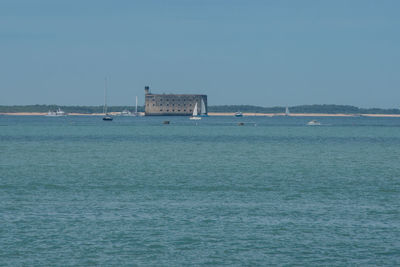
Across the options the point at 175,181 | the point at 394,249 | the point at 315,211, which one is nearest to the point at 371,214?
the point at 315,211

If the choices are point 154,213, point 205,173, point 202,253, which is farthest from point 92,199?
point 205,173

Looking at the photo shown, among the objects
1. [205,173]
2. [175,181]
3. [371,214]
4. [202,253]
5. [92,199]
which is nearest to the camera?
[202,253]

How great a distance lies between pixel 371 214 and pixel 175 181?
18716mm

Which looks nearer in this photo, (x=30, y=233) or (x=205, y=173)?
(x=30, y=233)

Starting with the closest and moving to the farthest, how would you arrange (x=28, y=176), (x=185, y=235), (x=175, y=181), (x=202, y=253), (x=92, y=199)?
(x=202, y=253) → (x=185, y=235) → (x=92, y=199) → (x=175, y=181) → (x=28, y=176)

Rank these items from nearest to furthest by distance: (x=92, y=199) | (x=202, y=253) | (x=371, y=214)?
(x=202, y=253) < (x=371, y=214) < (x=92, y=199)

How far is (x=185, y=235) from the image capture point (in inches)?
1064

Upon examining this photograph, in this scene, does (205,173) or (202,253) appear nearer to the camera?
(202,253)

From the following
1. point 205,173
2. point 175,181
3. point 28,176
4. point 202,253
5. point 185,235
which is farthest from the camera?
point 205,173

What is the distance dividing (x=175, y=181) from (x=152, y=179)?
7.32 feet

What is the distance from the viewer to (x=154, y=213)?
32.3 meters

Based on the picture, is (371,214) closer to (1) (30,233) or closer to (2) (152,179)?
(1) (30,233)

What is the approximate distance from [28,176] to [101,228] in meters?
24.7

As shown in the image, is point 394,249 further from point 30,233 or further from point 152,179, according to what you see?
point 152,179
